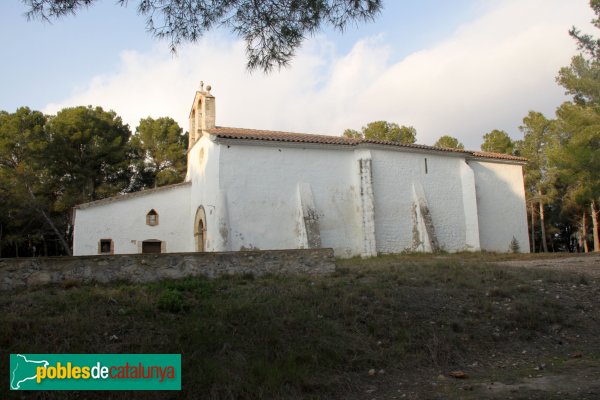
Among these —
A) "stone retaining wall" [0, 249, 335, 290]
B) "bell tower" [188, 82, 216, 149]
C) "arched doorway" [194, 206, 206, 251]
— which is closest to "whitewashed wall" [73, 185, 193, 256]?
"arched doorway" [194, 206, 206, 251]

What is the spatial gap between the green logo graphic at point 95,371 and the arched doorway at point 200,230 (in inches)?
468

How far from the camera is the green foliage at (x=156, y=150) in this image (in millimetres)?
28344

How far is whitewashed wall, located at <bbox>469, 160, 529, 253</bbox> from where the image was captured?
71.8 ft

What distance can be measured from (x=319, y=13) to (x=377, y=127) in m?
26.5

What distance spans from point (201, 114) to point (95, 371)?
15560 millimetres

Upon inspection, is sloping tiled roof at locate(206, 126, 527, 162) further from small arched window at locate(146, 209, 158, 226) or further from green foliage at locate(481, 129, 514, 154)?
green foliage at locate(481, 129, 514, 154)

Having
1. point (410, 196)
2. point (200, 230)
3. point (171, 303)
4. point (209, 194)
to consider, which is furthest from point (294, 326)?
point (410, 196)

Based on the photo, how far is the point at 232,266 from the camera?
31.1ft

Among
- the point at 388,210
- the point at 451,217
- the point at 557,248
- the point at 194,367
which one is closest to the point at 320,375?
the point at 194,367

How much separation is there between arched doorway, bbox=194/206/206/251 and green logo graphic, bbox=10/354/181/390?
1188cm

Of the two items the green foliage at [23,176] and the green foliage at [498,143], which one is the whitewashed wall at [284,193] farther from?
the green foliage at [498,143]

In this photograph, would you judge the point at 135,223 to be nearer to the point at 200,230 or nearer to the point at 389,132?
the point at 200,230

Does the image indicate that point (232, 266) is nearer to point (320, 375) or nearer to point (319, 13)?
point (320, 375)

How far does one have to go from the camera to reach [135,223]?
18.0 metres
